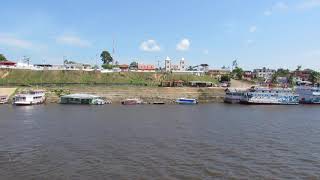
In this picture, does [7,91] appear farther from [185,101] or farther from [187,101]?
[187,101]

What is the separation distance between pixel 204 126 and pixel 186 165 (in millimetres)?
25327

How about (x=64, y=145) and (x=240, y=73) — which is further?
(x=240, y=73)

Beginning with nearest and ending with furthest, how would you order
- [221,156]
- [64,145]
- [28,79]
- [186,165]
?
1. [186,165]
2. [221,156]
3. [64,145]
4. [28,79]

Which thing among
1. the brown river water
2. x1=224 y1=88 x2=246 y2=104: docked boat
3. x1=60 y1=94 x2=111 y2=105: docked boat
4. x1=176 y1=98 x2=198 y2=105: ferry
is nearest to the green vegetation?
x1=176 y1=98 x2=198 y2=105: ferry

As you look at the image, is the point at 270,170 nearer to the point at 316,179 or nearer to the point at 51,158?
the point at 316,179

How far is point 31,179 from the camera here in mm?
29109

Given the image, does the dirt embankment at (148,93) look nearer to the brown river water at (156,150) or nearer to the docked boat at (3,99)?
the docked boat at (3,99)

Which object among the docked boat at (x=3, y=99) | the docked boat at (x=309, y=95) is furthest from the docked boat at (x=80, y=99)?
the docked boat at (x=309, y=95)

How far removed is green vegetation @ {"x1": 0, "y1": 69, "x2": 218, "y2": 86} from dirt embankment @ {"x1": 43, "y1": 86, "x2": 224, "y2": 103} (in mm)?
18700

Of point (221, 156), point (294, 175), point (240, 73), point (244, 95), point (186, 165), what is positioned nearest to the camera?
point (294, 175)

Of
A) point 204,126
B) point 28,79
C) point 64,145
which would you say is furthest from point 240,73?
point 64,145

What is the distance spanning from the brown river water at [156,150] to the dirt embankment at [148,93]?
164ft

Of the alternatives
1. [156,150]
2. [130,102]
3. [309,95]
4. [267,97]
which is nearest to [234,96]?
[267,97]

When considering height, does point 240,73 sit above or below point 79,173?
above
